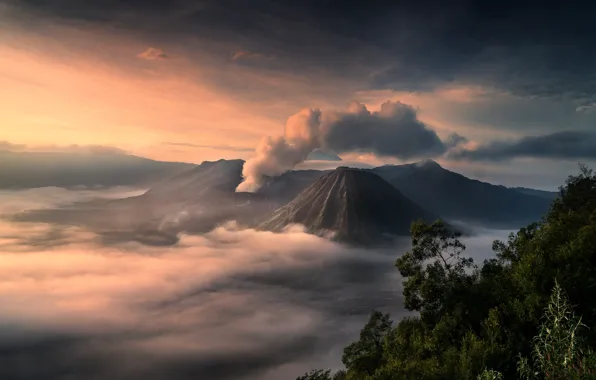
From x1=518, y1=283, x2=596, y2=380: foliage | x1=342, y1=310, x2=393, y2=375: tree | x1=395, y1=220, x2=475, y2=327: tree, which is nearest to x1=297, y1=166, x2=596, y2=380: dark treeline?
x1=395, y1=220, x2=475, y2=327: tree

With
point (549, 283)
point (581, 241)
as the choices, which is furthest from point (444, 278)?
point (581, 241)

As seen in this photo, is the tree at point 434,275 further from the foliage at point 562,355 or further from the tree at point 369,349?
the foliage at point 562,355

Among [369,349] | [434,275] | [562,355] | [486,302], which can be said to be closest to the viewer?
[562,355]

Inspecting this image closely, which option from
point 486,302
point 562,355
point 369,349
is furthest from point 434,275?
point 562,355

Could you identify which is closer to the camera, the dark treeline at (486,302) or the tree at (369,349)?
the dark treeline at (486,302)

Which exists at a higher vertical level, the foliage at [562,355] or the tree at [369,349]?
the foliage at [562,355]

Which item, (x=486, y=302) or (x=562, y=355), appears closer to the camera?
(x=562, y=355)

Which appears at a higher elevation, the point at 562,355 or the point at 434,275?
the point at 562,355

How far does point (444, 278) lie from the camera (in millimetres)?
40031

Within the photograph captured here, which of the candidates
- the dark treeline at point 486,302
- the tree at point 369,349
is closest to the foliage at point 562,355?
the dark treeline at point 486,302

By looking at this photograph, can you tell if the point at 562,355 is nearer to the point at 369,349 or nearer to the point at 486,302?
the point at 486,302

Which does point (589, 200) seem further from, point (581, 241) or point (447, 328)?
point (447, 328)

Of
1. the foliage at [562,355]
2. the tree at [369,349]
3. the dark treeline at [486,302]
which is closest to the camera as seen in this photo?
the foliage at [562,355]

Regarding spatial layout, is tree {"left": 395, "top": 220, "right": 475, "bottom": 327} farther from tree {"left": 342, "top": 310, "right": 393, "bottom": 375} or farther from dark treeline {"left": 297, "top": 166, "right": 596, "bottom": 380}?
tree {"left": 342, "top": 310, "right": 393, "bottom": 375}
